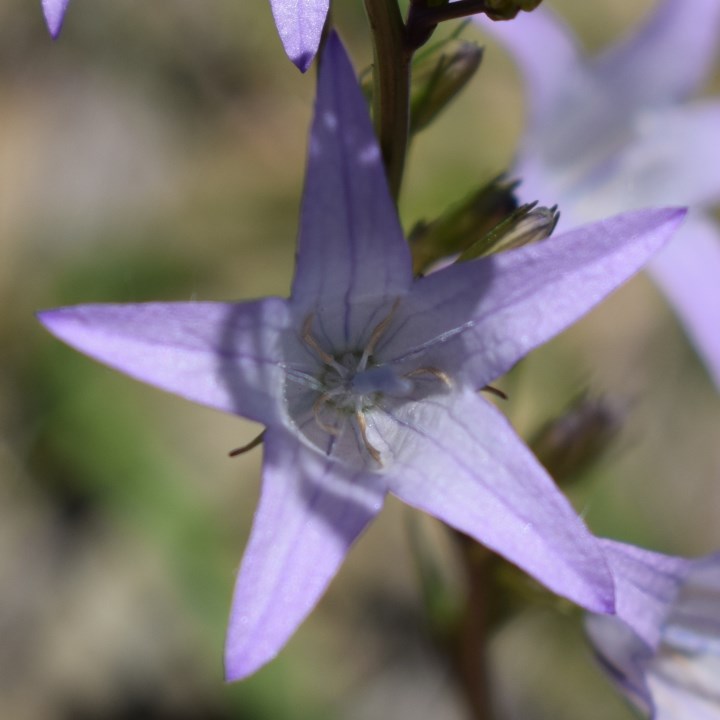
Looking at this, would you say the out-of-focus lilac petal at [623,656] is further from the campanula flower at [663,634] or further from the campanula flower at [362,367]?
the campanula flower at [362,367]

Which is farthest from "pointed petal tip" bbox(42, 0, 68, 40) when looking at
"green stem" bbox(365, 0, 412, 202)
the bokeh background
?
the bokeh background

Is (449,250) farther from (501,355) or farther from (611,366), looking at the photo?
(611,366)

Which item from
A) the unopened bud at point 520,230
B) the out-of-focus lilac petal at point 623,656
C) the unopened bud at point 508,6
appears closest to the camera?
the unopened bud at point 508,6

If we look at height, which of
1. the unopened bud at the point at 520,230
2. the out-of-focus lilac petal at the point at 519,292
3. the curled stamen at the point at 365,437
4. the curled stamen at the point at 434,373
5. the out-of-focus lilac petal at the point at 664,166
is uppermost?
the unopened bud at the point at 520,230

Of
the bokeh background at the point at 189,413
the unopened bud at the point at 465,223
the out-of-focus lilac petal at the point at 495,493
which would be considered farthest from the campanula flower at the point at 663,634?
the bokeh background at the point at 189,413

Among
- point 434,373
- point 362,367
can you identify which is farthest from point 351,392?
point 434,373

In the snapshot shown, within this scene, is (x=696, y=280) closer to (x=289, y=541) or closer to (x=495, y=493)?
(x=495, y=493)

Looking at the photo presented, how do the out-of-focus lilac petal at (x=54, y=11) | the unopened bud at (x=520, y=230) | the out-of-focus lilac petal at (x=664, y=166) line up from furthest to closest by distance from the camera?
the out-of-focus lilac petal at (x=664, y=166), the unopened bud at (x=520, y=230), the out-of-focus lilac petal at (x=54, y=11)
